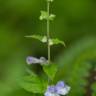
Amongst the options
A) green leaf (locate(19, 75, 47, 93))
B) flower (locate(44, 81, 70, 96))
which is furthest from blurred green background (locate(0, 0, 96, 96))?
flower (locate(44, 81, 70, 96))

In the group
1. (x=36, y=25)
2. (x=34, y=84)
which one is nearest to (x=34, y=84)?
(x=34, y=84)

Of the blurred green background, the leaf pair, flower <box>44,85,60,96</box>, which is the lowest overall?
flower <box>44,85,60,96</box>

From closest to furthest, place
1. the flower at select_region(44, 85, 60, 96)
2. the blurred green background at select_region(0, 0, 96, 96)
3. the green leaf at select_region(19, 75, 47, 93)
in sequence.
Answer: the flower at select_region(44, 85, 60, 96) < the green leaf at select_region(19, 75, 47, 93) < the blurred green background at select_region(0, 0, 96, 96)

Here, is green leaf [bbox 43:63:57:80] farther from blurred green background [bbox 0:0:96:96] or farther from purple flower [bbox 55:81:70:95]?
blurred green background [bbox 0:0:96:96]

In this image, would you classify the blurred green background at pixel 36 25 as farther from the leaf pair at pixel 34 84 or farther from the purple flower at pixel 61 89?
the purple flower at pixel 61 89

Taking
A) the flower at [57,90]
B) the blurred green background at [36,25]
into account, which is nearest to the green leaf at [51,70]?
the flower at [57,90]

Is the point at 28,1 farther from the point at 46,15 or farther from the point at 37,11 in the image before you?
the point at 46,15

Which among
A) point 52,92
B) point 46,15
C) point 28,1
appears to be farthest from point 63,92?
point 28,1

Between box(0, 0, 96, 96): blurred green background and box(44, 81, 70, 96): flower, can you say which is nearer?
box(44, 81, 70, 96): flower

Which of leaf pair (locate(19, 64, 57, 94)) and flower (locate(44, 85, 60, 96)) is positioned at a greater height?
leaf pair (locate(19, 64, 57, 94))
